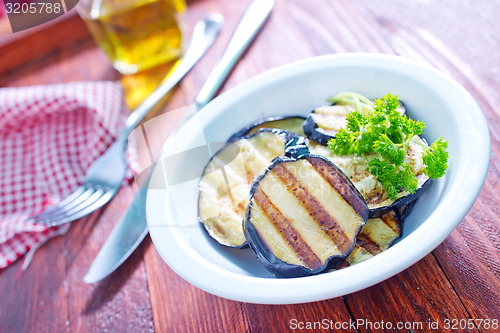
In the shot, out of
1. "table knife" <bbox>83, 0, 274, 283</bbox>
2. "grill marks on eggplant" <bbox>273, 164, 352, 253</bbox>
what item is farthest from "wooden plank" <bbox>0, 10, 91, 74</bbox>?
"grill marks on eggplant" <bbox>273, 164, 352, 253</bbox>

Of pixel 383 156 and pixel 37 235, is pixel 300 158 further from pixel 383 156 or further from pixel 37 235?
pixel 37 235

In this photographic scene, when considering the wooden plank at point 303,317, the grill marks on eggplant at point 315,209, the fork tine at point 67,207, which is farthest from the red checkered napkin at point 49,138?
the grill marks on eggplant at point 315,209

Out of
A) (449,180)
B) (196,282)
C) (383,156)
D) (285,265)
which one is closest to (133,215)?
(196,282)

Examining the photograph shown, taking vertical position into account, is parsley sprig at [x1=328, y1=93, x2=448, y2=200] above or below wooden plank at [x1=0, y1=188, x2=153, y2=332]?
above

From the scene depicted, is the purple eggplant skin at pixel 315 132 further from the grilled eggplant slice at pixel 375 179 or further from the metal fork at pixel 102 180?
the metal fork at pixel 102 180

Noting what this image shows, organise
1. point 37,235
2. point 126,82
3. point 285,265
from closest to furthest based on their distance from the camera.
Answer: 1. point 285,265
2. point 37,235
3. point 126,82

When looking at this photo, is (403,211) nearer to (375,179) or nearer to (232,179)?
(375,179)

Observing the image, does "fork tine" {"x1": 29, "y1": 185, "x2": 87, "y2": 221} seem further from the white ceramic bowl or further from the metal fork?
the white ceramic bowl
